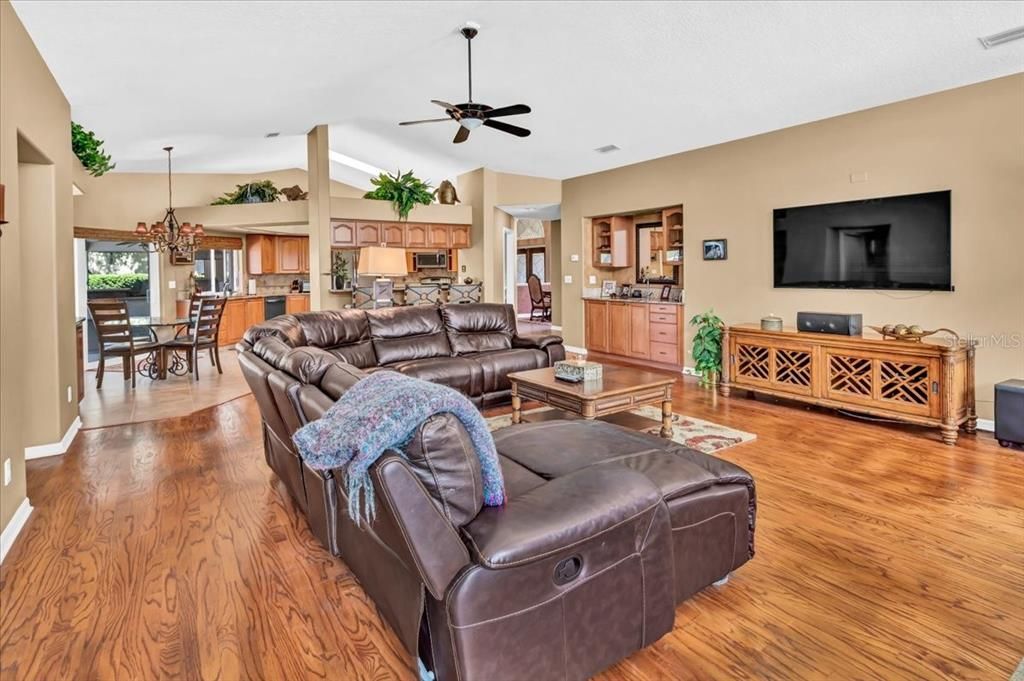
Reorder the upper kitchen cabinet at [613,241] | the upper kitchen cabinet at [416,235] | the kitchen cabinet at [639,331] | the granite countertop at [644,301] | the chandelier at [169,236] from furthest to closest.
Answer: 1. the upper kitchen cabinet at [416,235]
2. the upper kitchen cabinet at [613,241]
3. the chandelier at [169,236]
4. the kitchen cabinet at [639,331]
5. the granite countertop at [644,301]

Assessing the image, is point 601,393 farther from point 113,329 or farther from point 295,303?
point 295,303

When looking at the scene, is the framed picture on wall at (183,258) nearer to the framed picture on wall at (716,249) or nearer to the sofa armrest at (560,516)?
the framed picture on wall at (716,249)

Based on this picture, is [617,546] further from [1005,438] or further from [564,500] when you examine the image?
[1005,438]

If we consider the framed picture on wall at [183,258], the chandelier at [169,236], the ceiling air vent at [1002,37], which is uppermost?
the ceiling air vent at [1002,37]

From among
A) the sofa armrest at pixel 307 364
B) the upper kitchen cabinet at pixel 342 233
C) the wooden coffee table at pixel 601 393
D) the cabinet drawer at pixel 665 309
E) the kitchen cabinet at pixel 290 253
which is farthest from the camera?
the kitchen cabinet at pixel 290 253

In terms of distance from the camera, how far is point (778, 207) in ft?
19.4

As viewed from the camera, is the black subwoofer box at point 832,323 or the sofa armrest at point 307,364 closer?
the sofa armrest at point 307,364

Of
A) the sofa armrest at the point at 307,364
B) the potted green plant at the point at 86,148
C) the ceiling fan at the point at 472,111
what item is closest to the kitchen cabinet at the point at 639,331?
the ceiling fan at the point at 472,111

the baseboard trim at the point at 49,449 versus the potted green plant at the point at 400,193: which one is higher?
the potted green plant at the point at 400,193

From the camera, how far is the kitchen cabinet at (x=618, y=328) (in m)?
7.81

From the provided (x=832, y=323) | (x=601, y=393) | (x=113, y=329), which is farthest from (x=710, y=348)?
(x=113, y=329)

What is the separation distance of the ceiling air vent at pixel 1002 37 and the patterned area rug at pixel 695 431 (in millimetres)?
3092

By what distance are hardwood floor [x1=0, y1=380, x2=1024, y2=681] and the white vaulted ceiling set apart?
284 centimetres

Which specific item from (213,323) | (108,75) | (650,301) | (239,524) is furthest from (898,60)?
(213,323)
